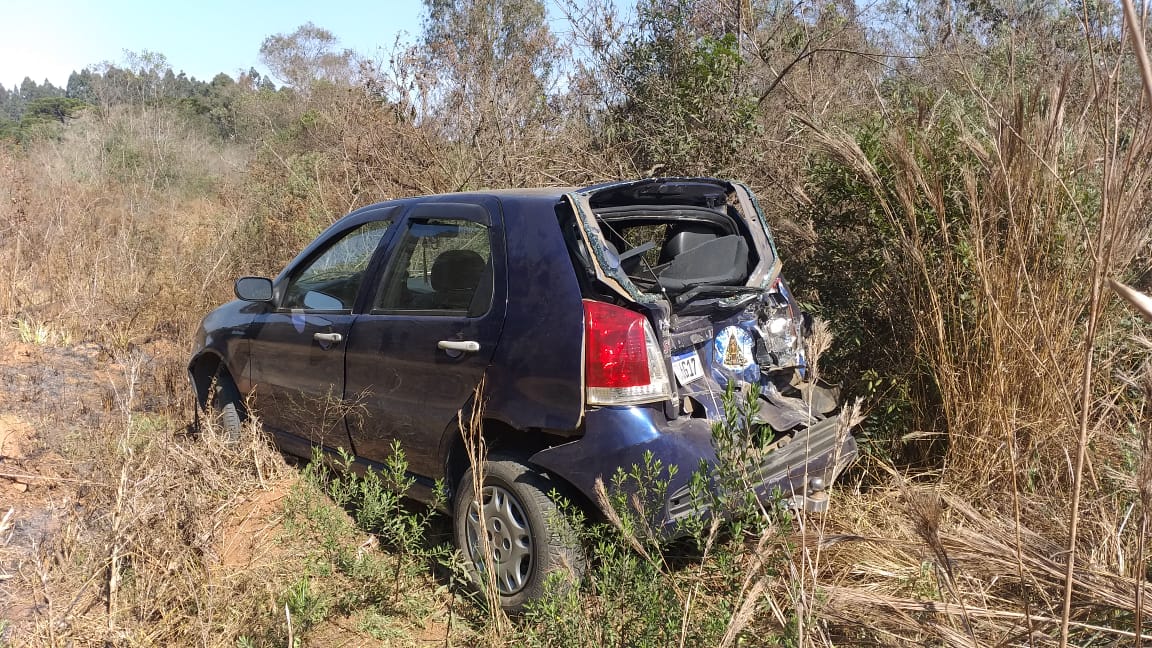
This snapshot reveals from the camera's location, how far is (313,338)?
393 cm

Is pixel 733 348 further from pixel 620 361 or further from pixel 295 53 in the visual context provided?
pixel 295 53

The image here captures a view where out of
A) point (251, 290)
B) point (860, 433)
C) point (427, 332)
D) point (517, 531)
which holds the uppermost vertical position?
point (251, 290)

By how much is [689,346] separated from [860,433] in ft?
5.17

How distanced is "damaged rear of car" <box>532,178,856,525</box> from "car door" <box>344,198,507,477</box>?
1.53 ft

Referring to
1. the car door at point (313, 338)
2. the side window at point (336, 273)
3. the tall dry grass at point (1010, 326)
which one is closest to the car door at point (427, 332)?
the car door at point (313, 338)

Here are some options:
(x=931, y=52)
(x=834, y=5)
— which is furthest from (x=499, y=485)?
(x=834, y=5)

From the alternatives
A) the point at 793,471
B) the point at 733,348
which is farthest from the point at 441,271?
the point at 793,471

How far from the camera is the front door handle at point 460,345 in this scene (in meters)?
3.10

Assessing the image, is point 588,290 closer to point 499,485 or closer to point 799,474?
point 499,485

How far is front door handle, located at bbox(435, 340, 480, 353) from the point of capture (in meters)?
3.10

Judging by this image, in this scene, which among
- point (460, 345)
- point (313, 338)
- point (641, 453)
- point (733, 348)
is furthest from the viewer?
point (313, 338)

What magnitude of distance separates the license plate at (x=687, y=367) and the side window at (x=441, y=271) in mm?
799

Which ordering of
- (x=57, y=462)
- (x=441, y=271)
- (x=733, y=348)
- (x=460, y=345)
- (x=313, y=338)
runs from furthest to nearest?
1. (x=57, y=462)
2. (x=313, y=338)
3. (x=441, y=271)
4. (x=733, y=348)
5. (x=460, y=345)

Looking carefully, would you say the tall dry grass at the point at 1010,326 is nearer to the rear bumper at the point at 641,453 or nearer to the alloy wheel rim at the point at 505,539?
the rear bumper at the point at 641,453
